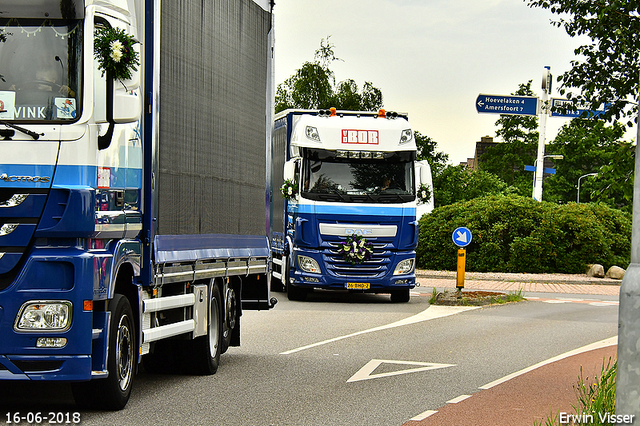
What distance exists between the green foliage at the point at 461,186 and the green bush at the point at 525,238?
23.2m

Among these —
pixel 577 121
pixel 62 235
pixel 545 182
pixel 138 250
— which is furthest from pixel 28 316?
pixel 545 182

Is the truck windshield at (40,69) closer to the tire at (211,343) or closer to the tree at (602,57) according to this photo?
the tire at (211,343)

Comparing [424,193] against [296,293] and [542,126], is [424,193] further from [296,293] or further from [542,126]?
[542,126]

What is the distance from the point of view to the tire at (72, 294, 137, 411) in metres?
7.18

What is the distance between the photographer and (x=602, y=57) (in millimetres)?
9141

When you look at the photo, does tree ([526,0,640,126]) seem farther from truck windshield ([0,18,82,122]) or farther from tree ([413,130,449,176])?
tree ([413,130,449,176])

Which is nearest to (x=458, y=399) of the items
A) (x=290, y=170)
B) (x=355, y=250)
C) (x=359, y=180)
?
(x=355, y=250)

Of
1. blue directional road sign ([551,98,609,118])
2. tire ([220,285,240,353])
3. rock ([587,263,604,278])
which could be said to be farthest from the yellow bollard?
rock ([587,263,604,278])

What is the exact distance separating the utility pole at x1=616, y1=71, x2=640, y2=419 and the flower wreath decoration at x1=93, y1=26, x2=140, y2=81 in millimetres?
3745

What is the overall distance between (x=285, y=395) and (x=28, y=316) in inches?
108

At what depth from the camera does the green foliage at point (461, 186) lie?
55.6 meters

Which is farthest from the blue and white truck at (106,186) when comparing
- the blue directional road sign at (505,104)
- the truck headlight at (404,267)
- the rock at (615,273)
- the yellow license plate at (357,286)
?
the rock at (615,273)

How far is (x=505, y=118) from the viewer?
220 feet

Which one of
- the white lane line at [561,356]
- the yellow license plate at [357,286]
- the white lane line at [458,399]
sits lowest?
the white lane line at [561,356]
